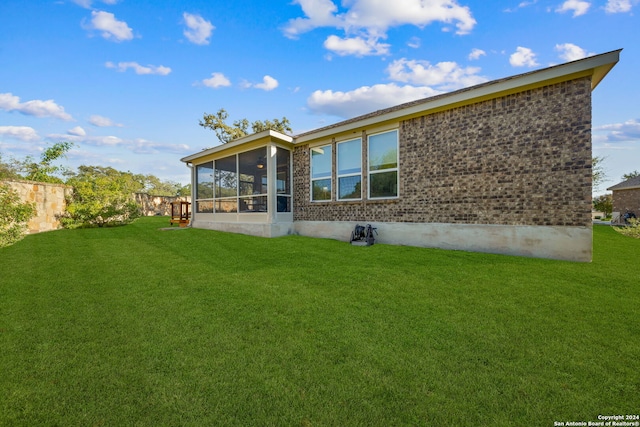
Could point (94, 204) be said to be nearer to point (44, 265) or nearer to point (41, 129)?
point (44, 265)

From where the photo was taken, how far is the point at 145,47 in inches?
486

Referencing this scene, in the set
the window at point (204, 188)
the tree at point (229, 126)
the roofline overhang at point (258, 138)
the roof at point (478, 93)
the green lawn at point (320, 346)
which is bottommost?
the green lawn at point (320, 346)

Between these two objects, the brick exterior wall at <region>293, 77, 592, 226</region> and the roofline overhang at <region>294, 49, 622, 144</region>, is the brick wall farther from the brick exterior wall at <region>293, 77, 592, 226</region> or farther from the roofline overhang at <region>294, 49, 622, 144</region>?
the brick exterior wall at <region>293, 77, 592, 226</region>

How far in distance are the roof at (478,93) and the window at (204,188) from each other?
11.8ft

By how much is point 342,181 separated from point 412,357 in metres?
6.97

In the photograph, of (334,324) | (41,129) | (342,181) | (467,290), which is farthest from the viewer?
(41,129)

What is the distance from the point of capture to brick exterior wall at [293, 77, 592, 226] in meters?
5.36

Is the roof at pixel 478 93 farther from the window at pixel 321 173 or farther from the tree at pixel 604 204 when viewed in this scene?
the tree at pixel 604 204

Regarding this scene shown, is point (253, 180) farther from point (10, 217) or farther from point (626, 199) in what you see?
point (626, 199)

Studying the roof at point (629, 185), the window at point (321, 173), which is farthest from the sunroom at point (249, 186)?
the roof at point (629, 185)

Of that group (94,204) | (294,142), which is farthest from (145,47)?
(294,142)

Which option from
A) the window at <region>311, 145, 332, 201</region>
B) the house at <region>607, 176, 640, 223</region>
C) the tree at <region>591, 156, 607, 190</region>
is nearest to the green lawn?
the window at <region>311, 145, 332, 201</region>

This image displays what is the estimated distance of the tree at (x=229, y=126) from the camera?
26797 millimetres

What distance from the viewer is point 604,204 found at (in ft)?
100
